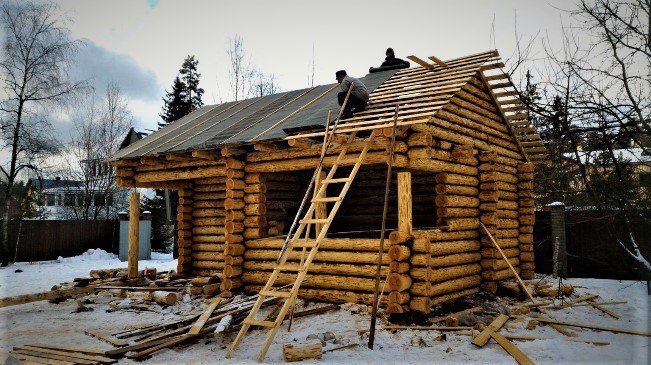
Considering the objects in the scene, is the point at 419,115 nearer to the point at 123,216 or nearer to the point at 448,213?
the point at 448,213

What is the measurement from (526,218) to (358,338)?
7700mm

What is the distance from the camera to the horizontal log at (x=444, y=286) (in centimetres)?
769

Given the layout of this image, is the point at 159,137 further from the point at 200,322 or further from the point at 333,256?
the point at 200,322

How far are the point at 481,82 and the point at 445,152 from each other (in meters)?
3.15

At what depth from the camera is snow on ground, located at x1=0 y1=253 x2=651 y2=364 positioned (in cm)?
595

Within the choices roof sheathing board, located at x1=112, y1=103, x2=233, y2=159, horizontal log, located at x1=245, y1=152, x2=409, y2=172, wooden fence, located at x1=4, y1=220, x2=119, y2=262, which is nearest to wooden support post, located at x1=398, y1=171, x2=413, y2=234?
horizontal log, located at x1=245, y1=152, x2=409, y2=172

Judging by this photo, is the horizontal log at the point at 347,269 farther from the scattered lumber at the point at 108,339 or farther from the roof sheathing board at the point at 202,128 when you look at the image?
the roof sheathing board at the point at 202,128

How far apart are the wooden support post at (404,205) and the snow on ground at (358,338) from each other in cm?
176

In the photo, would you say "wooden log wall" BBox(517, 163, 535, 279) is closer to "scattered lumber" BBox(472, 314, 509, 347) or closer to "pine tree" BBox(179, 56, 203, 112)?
"scattered lumber" BBox(472, 314, 509, 347)

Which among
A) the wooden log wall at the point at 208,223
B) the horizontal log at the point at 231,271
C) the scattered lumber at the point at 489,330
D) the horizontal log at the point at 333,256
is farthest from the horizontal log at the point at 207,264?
the scattered lumber at the point at 489,330

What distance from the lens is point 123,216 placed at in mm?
19609

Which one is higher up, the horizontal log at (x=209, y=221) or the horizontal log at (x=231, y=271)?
the horizontal log at (x=209, y=221)

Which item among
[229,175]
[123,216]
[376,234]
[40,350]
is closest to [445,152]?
[376,234]

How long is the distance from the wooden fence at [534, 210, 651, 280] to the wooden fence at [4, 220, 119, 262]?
1849cm
